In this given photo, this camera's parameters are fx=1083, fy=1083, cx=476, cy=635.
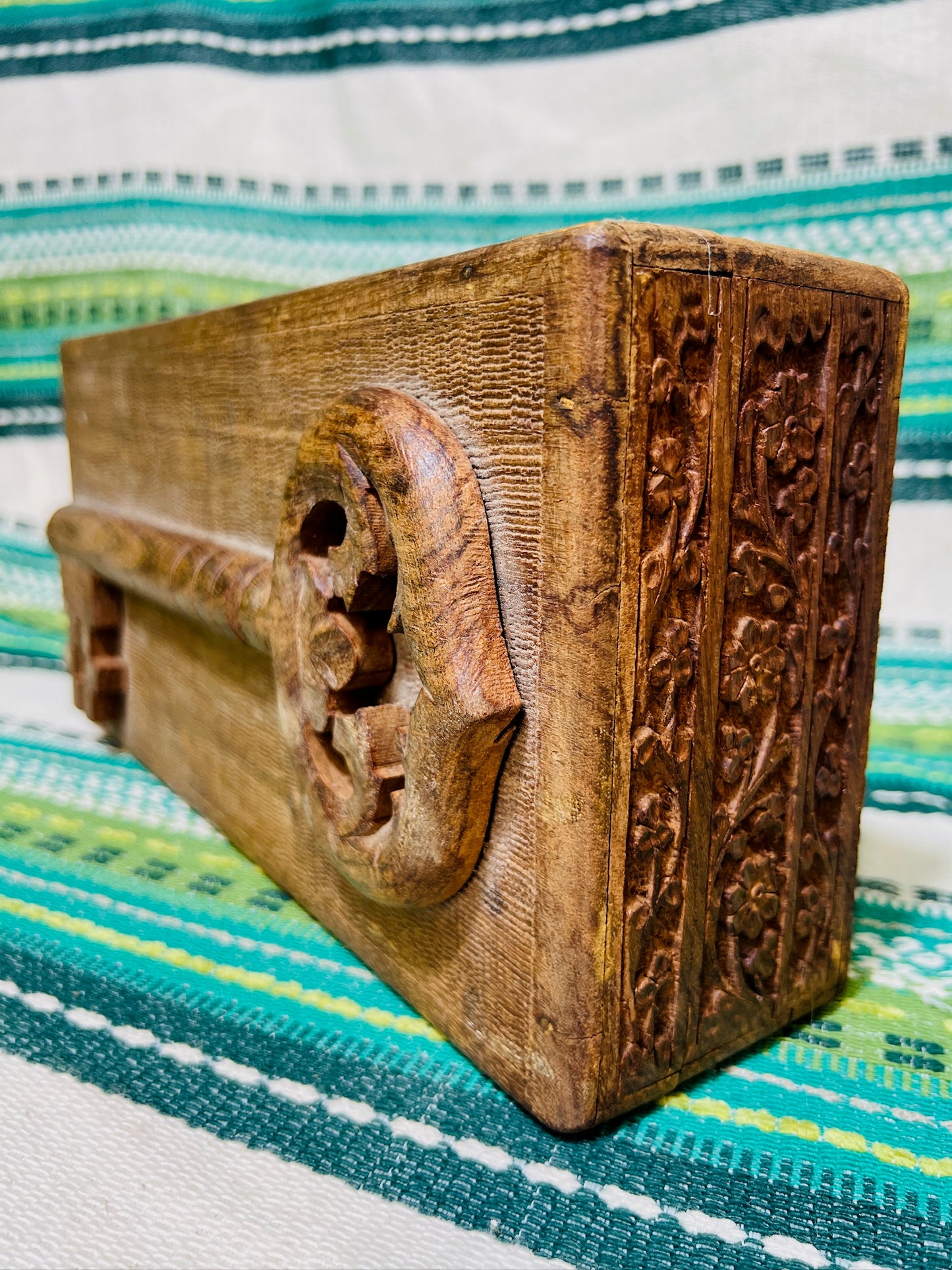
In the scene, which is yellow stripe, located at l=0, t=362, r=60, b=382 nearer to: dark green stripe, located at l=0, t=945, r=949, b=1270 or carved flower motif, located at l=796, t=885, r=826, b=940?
dark green stripe, located at l=0, t=945, r=949, b=1270

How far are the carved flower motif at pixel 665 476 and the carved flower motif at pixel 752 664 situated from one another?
127 mm

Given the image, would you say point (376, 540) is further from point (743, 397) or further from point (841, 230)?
point (841, 230)

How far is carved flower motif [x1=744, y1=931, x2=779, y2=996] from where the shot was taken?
863mm

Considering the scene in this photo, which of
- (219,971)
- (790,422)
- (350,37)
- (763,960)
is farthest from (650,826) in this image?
(350,37)

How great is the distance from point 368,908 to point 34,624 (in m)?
1.46

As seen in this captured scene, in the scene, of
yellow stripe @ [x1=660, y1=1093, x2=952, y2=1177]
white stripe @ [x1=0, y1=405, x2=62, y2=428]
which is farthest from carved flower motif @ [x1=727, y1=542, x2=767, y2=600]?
white stripe @ [x1=0, y1=405, x2=62, y2=428]

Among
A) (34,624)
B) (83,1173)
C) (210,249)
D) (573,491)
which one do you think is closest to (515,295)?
(573,491)

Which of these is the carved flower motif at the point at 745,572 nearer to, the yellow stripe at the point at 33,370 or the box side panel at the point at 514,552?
the box side panel at the point at 514,552

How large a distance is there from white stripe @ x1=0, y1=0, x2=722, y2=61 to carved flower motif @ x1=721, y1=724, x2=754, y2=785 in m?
1.41

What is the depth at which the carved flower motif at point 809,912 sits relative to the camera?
0.90 meters

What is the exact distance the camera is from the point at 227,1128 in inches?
31.5

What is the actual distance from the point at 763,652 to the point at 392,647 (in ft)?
0.99

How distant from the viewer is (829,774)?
0.90 metres

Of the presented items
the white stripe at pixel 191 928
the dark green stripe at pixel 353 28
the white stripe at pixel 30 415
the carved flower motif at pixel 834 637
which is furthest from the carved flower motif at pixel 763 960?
the white stripe at pixel 30 415
